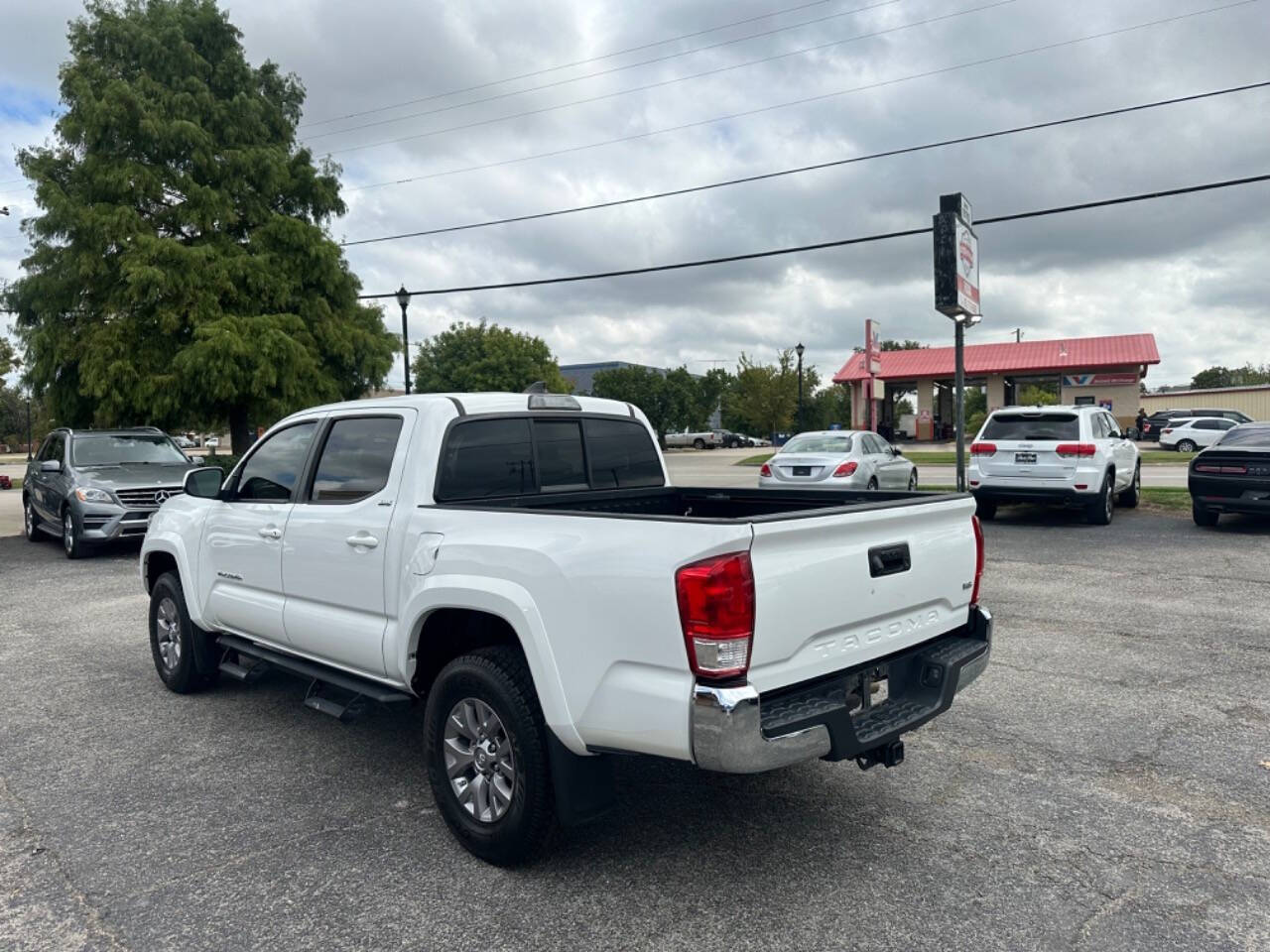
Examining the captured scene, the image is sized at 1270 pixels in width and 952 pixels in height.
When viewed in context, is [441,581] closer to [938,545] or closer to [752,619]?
[752,619]

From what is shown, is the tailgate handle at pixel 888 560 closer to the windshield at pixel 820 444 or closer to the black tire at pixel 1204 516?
the black tire at pixel 1204 516

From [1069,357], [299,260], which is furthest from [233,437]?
[1069,357]

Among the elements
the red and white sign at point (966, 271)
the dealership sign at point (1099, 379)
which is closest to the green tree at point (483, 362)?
the dealership sign at point (1099, 379)

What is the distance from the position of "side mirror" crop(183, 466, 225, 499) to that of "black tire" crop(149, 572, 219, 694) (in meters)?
0.67

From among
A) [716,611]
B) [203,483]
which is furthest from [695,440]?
[716,611]

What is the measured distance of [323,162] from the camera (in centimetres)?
2420

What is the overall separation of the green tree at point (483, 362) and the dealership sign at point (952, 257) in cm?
4872

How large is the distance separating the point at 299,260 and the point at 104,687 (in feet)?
59.9

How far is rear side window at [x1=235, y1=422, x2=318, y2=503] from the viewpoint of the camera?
187 inches

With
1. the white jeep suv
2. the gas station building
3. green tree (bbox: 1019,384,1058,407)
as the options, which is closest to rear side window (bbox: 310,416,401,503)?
the white jeep suv

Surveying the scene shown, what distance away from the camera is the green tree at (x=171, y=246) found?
20.3 metres

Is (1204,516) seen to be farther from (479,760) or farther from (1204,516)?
(479,760)

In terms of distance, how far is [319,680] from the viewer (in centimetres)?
439

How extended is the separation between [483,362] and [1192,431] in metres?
41.9
